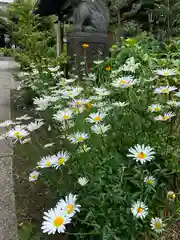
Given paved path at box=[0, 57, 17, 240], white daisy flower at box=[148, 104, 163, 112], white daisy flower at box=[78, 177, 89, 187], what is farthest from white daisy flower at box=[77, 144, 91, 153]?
paved path at box=[0, 57, 17, 240]

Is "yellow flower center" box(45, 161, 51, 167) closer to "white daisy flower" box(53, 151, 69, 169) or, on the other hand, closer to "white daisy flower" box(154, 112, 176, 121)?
"white daisy flower" box(53, 151, 69, 169)

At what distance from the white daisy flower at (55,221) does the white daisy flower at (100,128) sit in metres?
0.37

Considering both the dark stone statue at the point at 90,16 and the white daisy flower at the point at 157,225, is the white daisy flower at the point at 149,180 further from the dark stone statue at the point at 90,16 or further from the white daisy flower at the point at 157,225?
the dark stone statue at the point at 90,16

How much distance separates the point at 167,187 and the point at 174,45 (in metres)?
3.37

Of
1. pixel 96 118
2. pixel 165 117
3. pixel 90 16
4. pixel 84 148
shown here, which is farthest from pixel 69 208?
pixel 90 16

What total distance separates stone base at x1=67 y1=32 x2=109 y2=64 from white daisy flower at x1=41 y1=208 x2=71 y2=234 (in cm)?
382

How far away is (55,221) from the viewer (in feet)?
2.48

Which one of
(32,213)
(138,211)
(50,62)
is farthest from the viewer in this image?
(50,62)

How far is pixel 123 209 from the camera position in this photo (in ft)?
3.19

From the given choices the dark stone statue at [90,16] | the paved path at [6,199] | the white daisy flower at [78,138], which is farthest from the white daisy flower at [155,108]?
the dark stone statue at [90,16]

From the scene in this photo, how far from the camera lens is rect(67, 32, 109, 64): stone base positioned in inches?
176

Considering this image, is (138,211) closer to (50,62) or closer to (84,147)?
(84,147)

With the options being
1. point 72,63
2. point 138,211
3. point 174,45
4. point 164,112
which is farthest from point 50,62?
point 138,211

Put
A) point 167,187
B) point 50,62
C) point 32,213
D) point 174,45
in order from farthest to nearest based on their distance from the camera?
point 50,62, point 174,45, point 32,213, point 167,187
